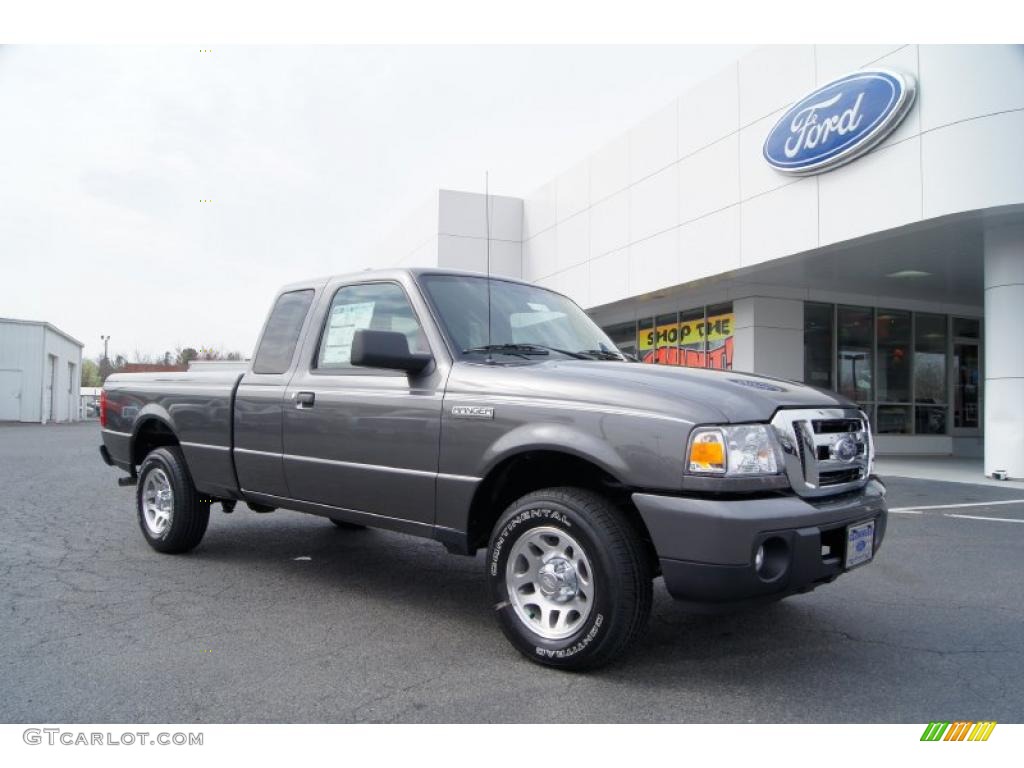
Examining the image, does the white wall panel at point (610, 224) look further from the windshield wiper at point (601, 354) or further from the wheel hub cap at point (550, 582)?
Result: the wheel hub cap at point (550, 582)

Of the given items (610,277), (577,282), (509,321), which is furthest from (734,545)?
(577,282)

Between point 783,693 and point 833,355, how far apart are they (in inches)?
620

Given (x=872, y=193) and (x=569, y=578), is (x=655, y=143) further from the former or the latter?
(x=569, y=578)

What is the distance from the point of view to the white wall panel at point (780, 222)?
12953mm

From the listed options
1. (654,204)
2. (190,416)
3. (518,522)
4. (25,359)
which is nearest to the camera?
(518,522)

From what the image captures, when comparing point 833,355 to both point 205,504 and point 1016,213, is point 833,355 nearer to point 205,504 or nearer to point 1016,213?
point 1016,213

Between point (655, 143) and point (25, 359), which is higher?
point (655, 143)

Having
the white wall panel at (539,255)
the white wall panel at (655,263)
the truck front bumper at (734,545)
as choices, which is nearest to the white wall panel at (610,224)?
the white wall panel at (655,263)

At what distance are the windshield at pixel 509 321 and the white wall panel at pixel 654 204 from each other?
40.0 feet

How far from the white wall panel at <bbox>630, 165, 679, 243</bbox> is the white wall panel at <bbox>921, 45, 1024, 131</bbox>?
232 inches

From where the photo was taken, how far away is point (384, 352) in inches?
148

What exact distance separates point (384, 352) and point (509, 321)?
0.98m

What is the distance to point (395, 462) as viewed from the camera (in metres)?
4.07
